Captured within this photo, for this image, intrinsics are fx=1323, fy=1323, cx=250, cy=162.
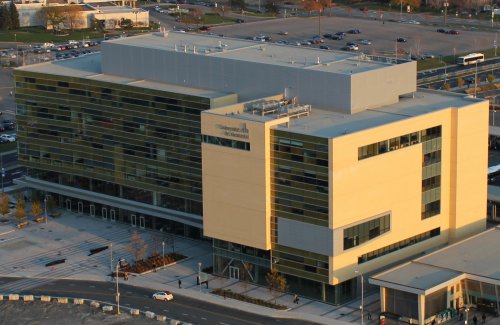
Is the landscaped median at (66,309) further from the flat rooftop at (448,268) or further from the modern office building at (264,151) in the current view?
the flat rooftop at (448,268)

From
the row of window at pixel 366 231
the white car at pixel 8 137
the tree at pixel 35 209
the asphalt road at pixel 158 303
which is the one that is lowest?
the asphalt road at pixel 158 303

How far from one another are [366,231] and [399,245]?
14.3 ft

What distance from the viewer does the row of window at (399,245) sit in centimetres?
9581

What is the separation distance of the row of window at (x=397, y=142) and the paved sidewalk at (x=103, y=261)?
Result: 1041cm

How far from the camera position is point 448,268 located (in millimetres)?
93125

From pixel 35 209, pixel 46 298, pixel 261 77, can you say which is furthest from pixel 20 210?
pixel 261 77

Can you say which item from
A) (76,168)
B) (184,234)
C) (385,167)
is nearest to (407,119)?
(385,167)

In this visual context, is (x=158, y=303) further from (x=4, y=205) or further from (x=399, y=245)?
(x=4, y=205)

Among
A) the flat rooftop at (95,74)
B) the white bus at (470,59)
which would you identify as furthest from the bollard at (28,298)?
the white bus at (470,59)

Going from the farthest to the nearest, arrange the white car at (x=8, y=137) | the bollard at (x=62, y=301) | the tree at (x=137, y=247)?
the white car at (x=8, y=137)
the tree at (x=137, y=247)
the bollard at (x=62, y=301)

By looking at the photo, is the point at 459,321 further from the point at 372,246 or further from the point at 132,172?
the point at 132,172

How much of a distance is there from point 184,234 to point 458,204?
901 inches

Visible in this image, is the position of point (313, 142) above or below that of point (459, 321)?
above

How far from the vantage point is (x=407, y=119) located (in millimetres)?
97125
